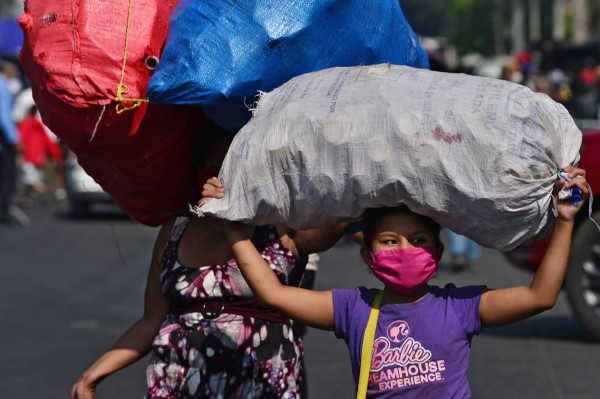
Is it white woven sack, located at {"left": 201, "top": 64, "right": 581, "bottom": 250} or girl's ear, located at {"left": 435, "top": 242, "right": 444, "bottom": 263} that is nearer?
white woven sack, located at {"left": 201, "top": 64, "right": 581, "bottom": 250}

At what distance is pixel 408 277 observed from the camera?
321cm

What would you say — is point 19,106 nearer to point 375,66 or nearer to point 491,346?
point 491,346

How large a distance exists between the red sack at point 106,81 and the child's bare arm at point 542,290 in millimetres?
964

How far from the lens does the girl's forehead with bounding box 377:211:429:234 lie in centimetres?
Answer: 323

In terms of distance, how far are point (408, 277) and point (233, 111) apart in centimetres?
62

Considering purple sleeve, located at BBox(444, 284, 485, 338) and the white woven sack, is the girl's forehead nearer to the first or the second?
the white woven sack

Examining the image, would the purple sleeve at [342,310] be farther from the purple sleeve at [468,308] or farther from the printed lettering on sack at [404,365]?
the purple sleeve at [468,308]

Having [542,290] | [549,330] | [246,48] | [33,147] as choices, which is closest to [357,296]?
[542,290]

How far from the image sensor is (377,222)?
128 inches

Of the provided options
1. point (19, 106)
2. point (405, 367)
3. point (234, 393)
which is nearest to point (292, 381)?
point (234, 393)

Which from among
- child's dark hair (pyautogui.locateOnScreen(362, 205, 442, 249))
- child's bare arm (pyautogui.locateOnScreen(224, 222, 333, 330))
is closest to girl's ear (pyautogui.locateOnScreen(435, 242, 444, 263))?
child's dark hair (pyautogui.locateOnScreen(362, 205, 442, 249))

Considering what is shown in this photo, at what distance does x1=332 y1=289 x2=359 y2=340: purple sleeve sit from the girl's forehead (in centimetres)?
21

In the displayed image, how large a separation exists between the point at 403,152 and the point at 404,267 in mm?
340

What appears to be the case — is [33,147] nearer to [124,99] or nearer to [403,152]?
[124,99]
